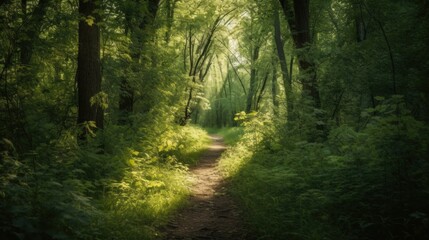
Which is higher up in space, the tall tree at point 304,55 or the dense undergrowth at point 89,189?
the tall tree at point 304,55

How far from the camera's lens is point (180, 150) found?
14.0 metres

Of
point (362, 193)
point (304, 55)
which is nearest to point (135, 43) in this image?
point (304, 55)

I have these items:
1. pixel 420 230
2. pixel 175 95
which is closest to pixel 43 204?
pixel 420 230

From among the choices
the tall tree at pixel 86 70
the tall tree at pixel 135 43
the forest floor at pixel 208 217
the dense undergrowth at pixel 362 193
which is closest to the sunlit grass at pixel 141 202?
the forest floor at pixel 208 217

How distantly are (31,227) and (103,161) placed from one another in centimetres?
364

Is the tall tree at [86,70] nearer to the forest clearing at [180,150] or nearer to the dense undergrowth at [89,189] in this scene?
the forest clearing at [180,150]

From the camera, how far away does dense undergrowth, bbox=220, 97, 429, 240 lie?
4.16 metres

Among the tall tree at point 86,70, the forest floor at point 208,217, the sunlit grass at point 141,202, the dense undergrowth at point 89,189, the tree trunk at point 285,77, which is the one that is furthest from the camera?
the tree trunk at point 285,77

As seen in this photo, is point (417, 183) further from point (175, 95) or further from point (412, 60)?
point (175, 95)

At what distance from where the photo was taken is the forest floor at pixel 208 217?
5625 mm

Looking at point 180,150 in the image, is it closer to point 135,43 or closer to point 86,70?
point 135,43

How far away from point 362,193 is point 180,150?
10.1 metres

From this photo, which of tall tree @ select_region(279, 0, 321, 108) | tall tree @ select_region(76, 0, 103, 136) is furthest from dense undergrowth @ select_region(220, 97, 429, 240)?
tall tree @ select_region(76, 0, 103, 136)

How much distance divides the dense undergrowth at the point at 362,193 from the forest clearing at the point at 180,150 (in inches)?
0.9
